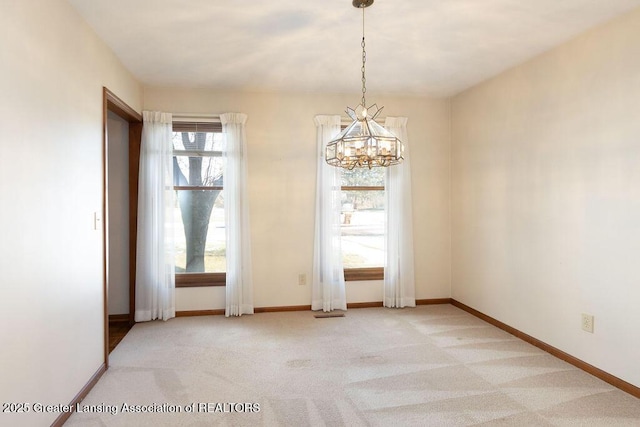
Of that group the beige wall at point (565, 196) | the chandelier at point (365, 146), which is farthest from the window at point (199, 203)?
the beige wall at point (565, 196)

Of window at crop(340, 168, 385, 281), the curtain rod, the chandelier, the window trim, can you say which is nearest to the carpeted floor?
the window trim

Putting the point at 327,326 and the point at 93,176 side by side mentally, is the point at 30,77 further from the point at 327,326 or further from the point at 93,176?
the point at 327,326

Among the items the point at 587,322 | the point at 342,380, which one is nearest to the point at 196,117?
the point at 342,380

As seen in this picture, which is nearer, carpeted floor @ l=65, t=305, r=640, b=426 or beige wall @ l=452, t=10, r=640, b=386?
carpeted floor @ l=65, t=305, r=640, b=426

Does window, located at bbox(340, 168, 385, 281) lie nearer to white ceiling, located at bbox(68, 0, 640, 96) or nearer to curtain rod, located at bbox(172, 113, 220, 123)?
white ceiling, located at bbox(68, 0, 640, 96)

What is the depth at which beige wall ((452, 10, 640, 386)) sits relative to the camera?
2.64 meters

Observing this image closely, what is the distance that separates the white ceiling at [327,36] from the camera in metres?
2.55

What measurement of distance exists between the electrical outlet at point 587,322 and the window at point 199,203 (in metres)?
3.57

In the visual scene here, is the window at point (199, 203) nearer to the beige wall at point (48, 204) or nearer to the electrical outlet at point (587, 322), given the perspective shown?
the beige wall at point (48, 204)

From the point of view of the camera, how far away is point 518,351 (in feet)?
10.9

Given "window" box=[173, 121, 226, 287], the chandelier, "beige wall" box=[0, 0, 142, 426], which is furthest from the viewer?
"window" box=[173, 121, 226, 287]

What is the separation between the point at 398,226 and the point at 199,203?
2.44m

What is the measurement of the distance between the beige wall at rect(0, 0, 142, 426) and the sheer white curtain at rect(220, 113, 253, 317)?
5.08ft

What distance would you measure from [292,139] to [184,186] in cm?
140
